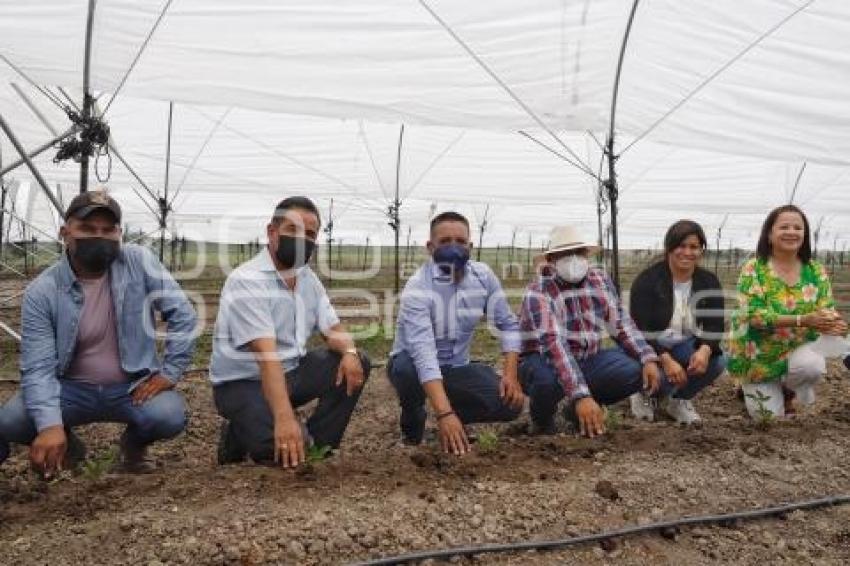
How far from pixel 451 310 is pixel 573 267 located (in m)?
0.71

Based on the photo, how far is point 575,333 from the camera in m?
3.56

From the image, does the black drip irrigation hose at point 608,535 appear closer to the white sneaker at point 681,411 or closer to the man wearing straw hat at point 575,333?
the man wearing straw hat at point 575,333

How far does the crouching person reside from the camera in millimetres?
2684

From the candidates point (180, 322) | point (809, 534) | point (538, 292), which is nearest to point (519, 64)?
point (538, 292)

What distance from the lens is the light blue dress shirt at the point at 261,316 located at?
Result: 2750 mm

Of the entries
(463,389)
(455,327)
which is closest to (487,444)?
(463,389)

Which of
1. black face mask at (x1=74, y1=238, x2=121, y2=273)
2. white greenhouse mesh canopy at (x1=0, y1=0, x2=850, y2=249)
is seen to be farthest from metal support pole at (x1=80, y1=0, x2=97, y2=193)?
black face mask at (x1=74, y1=238, x2=121, y2=273)

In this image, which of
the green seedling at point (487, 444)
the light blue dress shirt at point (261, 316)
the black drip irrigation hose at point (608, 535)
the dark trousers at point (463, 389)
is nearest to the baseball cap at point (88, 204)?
the light blue dress shirt at point (261, 316)

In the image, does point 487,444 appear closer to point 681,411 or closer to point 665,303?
point 665,303

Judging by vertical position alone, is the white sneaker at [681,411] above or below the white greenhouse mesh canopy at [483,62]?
below

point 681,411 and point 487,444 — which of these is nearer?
point 487,444

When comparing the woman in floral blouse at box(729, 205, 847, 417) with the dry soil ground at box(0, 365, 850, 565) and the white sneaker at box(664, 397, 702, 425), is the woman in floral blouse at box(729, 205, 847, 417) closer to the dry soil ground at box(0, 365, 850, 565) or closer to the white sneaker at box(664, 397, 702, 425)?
the white sneaker at box(664, 397, 702, 425)

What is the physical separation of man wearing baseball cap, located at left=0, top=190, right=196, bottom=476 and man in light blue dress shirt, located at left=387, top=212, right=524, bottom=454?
3.55 ft

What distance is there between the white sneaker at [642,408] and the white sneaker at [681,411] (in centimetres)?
13
